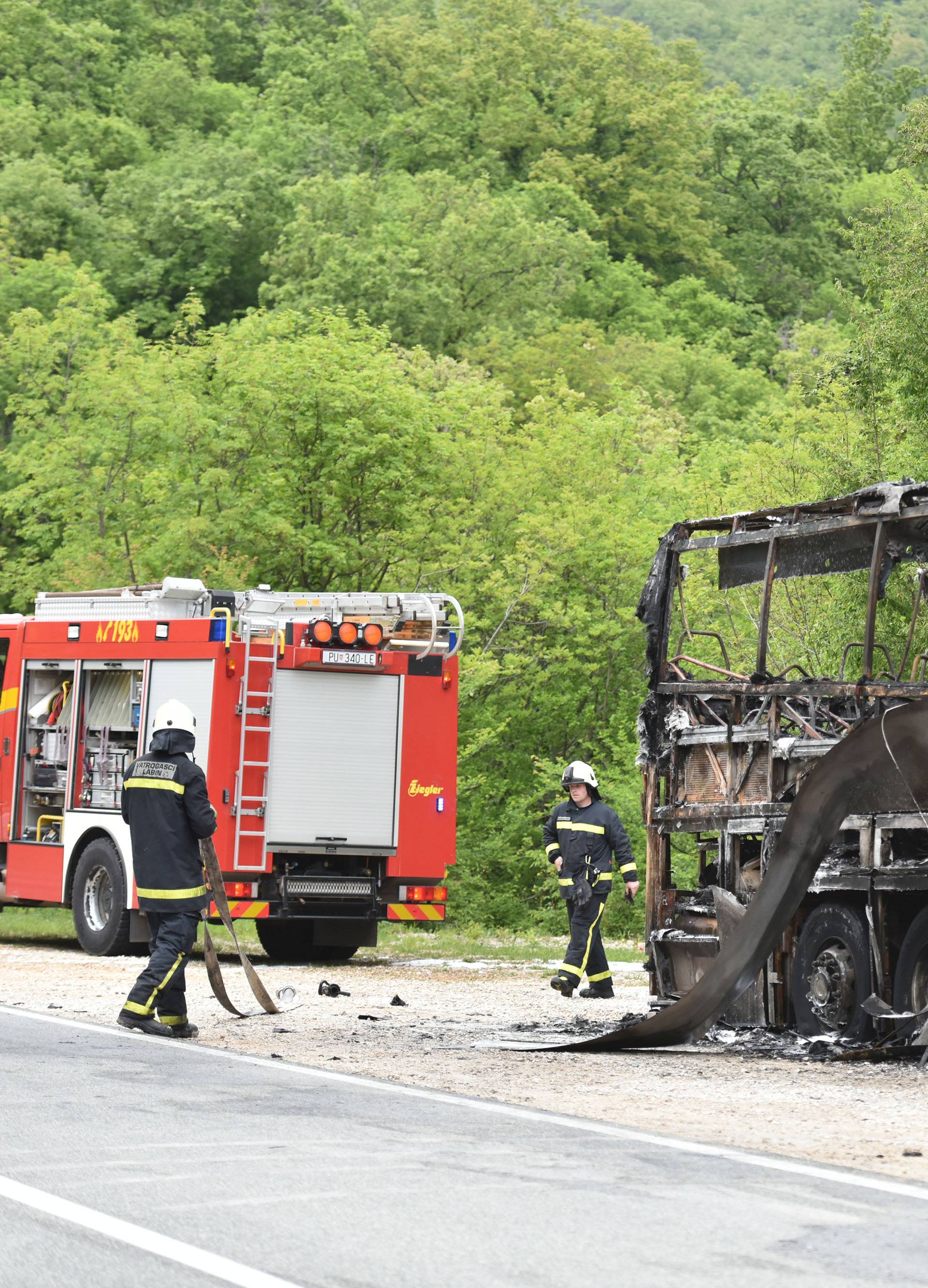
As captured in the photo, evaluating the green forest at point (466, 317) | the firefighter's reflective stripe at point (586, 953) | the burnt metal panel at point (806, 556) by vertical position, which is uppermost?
the green forest at point (466, 317)

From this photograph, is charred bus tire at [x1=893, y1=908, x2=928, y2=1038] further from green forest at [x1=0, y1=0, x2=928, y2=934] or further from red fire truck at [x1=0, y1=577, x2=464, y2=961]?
green forest at [x1=0, y1=0, x2=928, y2=934]

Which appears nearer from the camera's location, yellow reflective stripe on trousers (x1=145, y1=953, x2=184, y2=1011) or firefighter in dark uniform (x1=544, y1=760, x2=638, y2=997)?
yellow reflective stripe on trousers (x1=145, y1=953, x2=184, y2=1011)

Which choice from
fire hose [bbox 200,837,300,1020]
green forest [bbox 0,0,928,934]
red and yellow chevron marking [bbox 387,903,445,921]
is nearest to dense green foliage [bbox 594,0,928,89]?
green forest [bbox 0,0,928,934]

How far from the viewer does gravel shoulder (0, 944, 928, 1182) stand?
7.70 meters

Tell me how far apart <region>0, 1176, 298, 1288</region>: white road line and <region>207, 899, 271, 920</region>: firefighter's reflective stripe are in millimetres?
9197

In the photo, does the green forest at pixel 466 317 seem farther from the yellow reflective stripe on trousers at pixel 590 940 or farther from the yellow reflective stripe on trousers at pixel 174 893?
the yellow reflective stripe on trousers at pixel 174 893

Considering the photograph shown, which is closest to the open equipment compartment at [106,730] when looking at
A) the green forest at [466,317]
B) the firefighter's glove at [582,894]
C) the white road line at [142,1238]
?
the firefighter's glove at [582,894]

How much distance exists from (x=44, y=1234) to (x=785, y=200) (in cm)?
6422

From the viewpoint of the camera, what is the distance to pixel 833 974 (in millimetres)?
10523

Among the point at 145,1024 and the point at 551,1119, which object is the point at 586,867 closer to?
the point at 145,1024

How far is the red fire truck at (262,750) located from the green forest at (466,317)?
7326 mm

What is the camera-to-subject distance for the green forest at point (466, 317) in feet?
96.8

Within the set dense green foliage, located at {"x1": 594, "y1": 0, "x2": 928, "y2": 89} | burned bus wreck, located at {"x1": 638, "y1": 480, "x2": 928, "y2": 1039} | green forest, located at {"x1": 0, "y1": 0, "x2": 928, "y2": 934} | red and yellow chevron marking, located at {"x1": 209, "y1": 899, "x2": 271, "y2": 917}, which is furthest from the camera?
dense green foliage, located at {"x1": 594, "y1": 0, "x2": 928, "y2": 89}

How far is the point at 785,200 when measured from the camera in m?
65.7
